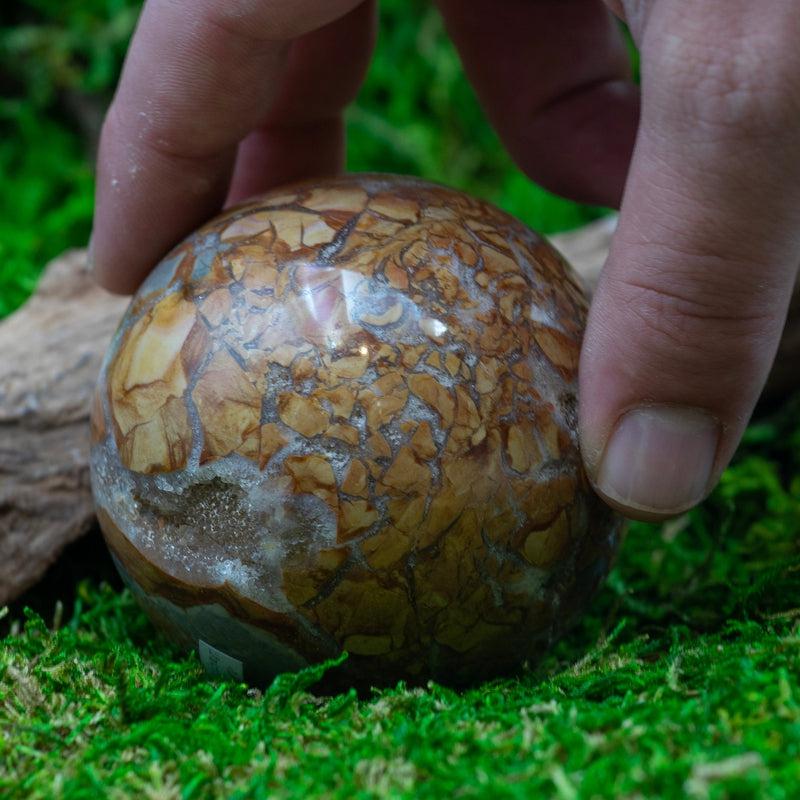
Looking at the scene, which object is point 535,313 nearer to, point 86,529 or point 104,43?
point 86,529

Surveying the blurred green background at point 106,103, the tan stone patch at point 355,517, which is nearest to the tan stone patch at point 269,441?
the tan stone patch at point 355,517

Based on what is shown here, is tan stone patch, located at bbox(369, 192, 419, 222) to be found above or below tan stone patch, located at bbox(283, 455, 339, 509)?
above

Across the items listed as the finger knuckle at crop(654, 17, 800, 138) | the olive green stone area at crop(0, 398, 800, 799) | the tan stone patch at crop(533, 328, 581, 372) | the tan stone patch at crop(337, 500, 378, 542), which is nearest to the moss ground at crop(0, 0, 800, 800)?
the olive green stone area at crop(0, 398, 800, 799)

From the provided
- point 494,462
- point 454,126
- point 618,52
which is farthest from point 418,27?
point 494,462

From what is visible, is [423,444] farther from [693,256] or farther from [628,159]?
[628,159]

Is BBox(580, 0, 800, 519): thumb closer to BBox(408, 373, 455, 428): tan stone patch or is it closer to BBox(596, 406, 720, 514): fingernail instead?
BBox(596, 406, 720, 514): fingernail

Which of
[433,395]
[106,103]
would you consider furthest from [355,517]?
[106,103]

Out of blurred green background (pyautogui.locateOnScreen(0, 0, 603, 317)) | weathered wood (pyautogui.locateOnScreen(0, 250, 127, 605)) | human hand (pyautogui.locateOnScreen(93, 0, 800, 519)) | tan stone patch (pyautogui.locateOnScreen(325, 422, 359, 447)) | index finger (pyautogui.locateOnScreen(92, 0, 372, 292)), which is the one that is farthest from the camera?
blurred green background (pyautogui.locateOnScreen(0, 0, 603, 317))
